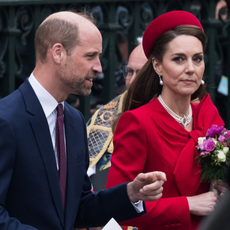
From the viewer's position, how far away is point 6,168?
177cm

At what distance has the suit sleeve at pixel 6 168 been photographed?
174 cm

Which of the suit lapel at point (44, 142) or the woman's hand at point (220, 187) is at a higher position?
the suit lapel at point (44, 142)

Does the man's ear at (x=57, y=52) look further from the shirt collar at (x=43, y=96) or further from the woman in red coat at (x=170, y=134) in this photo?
the woman in red coat at (x=170, y=134)

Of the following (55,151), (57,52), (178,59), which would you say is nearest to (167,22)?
(178,59)

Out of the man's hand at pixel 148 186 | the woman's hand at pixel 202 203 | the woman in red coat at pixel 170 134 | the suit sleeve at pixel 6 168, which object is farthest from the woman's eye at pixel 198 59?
the suit sleeve at pixel 6 168

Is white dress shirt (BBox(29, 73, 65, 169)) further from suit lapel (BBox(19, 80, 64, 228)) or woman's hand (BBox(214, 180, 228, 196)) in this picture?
woman's hand (BBox(214, 180, 228, 196))

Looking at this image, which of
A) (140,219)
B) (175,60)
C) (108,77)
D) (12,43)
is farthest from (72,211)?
(108,77)

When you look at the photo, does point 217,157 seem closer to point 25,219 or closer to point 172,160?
point 172,160

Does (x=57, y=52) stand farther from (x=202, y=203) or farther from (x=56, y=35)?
(x=202, y=203)

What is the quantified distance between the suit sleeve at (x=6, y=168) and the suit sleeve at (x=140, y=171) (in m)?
0.80

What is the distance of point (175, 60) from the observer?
2.55 meters

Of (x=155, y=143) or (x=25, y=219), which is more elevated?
(x=155, y=143)

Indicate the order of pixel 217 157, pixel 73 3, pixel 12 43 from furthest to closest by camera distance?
pixel 73 3 → pixel 12 43 → pixel 217 157

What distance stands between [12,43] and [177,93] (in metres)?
1.85
